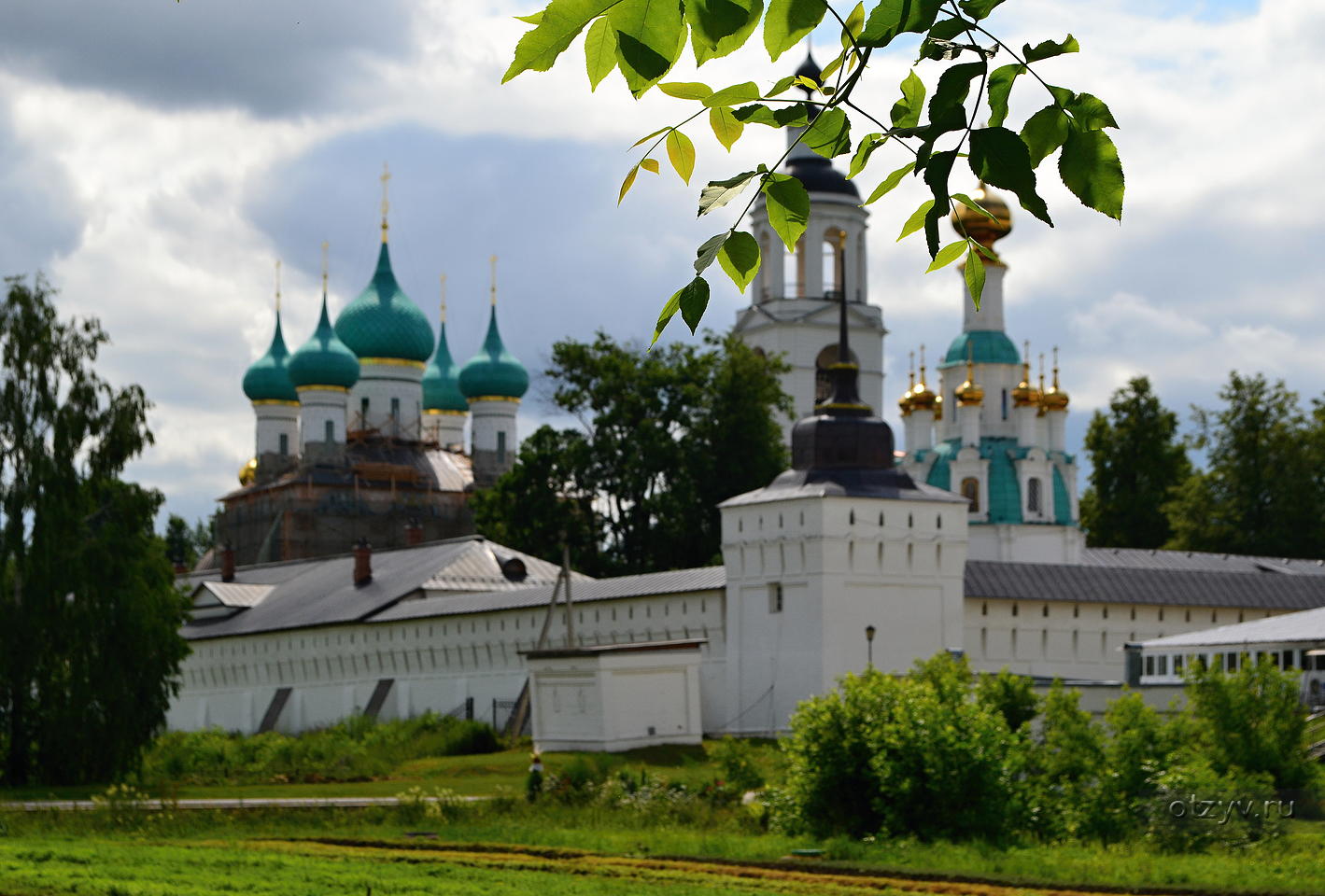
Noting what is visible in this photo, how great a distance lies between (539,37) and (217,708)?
4504 cm

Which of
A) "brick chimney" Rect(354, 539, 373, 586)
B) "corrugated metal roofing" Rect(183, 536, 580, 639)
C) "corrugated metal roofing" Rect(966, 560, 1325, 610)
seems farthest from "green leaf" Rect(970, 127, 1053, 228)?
"brick chimney" Rect(354, 539, 373, 586)

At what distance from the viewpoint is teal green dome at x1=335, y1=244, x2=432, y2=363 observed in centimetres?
6506

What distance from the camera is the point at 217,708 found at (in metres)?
46.2

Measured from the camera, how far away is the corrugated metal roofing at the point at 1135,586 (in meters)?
34.0

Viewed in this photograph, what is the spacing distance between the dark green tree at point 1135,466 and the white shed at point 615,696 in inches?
1316

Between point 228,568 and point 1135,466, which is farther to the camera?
point 1135,466

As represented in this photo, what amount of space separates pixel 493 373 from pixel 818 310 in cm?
1414

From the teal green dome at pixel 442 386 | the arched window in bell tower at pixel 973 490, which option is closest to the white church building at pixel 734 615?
the arched window in bell tower at pixel 973 490

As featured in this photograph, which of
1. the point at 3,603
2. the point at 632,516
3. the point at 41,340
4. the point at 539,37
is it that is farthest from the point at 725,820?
the point at 632,516

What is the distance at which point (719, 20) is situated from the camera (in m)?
2.87

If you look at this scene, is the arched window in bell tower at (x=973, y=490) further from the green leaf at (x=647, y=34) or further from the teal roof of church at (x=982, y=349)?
the green leaf at (x=647, y=34)

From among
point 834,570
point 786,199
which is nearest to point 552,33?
point 786,199

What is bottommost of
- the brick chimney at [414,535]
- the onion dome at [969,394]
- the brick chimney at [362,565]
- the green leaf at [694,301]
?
the green leaf at [694,301]

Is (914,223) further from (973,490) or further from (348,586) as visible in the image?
(973,490)
